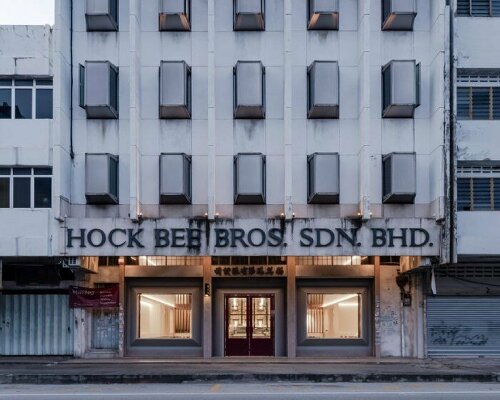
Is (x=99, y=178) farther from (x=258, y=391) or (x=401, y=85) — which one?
(x=401, y=85)

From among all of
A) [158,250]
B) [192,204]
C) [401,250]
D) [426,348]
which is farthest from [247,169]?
[426,348]

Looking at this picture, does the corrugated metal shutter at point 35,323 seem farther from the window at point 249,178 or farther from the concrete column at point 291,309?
the concrete column at point 291,309

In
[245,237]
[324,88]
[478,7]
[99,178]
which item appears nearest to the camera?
[245,237]

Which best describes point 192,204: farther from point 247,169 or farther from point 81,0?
point 81,0

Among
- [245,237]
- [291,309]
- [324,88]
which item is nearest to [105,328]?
[245,237]

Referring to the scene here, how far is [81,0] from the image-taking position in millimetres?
22500

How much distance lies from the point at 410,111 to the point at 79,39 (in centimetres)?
959

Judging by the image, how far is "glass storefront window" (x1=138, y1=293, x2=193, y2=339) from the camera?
930 inches

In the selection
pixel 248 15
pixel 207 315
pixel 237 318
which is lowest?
pixel 237 318

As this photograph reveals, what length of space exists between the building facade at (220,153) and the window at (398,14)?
47 millimetres

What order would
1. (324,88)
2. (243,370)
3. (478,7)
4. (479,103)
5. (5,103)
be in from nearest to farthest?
(243,370), (324,88), (5,103), (479,103), (478,7)

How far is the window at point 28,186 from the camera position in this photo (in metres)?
22.1

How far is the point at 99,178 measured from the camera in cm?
2162

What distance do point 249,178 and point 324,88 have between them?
3.28 m
